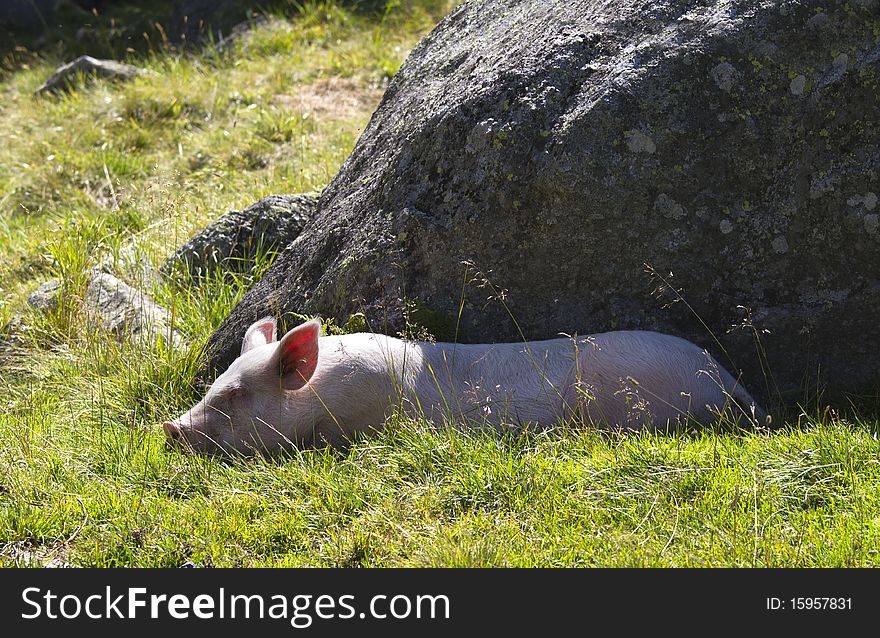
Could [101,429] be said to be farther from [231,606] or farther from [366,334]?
[231,606]

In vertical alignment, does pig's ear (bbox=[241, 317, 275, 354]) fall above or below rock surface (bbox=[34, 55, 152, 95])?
below

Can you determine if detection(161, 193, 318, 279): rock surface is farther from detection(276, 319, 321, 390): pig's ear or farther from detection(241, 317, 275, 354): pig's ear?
detection(276, 319, 321, 390): pig's ear

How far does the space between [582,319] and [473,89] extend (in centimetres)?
136

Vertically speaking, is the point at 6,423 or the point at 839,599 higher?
the point at 6,423

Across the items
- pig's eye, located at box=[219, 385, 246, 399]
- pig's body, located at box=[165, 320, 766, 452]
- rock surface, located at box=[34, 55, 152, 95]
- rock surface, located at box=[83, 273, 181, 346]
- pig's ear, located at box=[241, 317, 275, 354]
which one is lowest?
pig's body, located at box=[165, 320, 766, 452]

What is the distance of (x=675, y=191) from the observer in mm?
4617

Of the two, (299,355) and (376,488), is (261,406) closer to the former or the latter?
(299,355)

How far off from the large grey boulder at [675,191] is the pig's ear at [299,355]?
60 cm

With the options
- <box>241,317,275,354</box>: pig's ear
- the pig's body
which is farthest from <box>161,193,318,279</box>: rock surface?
the pig's body

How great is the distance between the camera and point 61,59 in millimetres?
13297

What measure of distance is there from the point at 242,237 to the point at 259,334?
6.54ft

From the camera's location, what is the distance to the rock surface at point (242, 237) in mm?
6734

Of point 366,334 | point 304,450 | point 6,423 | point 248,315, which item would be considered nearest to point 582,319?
point 366,334

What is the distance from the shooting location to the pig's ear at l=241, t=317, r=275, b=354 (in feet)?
16.3
